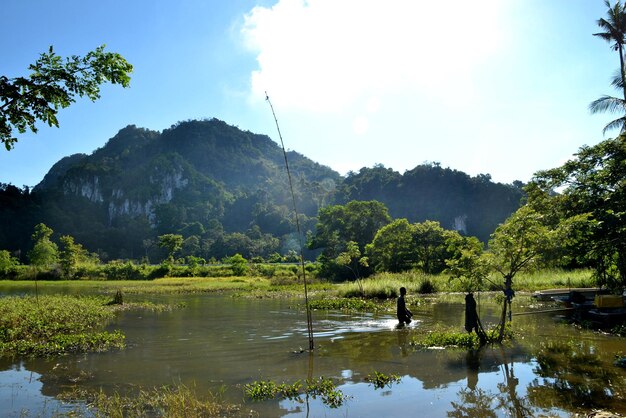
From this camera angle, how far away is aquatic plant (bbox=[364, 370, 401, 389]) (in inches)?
371

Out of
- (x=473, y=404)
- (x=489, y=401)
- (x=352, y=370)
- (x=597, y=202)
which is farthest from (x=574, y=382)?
(x=597, y=202)

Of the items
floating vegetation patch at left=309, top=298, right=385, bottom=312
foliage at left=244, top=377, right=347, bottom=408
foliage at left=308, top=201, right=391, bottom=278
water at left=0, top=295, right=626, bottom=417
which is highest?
foliage at left=308, top=201, right=391, bottom=278

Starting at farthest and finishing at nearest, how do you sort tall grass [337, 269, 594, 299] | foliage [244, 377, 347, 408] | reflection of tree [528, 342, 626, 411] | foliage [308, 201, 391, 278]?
foliage [308, 201, 391, 278], tall grass [337, 269, 594, 299], foliage [244, 377, 347, 408], reflection of tree [528, 342, 626, 411]

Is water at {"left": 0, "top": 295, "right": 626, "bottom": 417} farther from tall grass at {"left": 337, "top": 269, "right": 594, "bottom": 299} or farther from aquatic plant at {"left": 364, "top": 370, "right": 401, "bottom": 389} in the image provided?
tall grass at {"left": 337, "top": 269, "right": 594, "bottom": 299}

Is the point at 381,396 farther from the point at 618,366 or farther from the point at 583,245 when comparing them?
the point at 583,245

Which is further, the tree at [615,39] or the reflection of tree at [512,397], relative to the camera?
the tree at [615,39]

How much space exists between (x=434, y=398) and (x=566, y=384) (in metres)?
3.04

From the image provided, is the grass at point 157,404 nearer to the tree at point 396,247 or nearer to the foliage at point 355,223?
the tree at point 396,247

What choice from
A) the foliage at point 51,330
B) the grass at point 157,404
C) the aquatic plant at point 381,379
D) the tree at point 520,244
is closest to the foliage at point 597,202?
the tree at point 520,244

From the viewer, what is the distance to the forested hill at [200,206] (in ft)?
399

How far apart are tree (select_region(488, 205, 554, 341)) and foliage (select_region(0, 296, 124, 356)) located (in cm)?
1221

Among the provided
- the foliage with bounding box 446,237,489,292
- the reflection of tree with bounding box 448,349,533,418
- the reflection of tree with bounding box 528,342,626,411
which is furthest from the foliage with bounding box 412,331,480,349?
the reflection of tree with bounding box 448,349,533,418

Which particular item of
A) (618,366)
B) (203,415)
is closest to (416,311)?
(618,366)

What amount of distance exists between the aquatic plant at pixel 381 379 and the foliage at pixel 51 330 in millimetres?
8589
